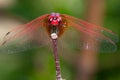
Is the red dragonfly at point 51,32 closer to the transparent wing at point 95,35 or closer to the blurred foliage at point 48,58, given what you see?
the transparent wing at point 95,35

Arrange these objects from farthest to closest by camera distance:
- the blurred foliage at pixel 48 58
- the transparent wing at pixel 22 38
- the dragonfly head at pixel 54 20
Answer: the blurred foliage at pixel 48 58, the transparent wing at pixel 22 38, the dragonfly head at pixel 54 20

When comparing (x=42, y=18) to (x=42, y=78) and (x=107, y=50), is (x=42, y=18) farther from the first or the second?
(x=42, y=78)

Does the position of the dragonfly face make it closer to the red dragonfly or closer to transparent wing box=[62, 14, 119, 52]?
the red dragonfly

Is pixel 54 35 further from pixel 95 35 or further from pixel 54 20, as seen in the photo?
pixel 95 35

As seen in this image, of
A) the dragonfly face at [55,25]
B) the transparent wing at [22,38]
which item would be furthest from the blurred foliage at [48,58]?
the dragonfly face at [55,25]

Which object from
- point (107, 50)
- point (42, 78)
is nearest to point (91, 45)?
point (107, 50)

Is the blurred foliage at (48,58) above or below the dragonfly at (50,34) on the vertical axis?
above
